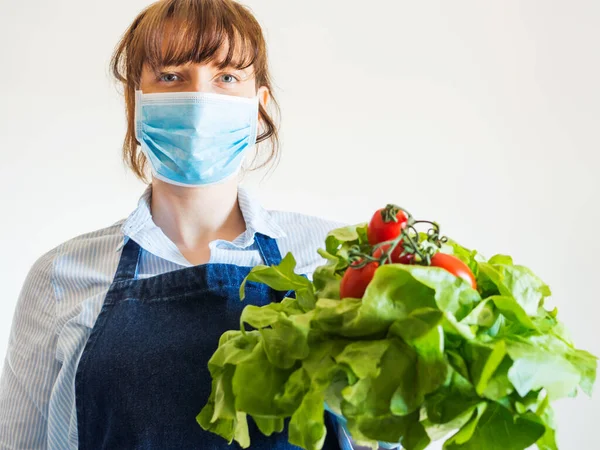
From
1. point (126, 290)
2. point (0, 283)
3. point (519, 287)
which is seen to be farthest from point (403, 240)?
point (0, 283)

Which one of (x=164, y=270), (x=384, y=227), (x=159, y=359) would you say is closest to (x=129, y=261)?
(x=164, y=270)

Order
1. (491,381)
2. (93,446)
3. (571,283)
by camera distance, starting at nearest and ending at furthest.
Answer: (491,381)
(93,446)
(571,283)

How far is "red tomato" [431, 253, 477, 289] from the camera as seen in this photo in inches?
25.8

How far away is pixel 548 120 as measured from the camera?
1.79m

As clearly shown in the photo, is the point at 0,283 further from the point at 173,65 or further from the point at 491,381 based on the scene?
the point at 491,381

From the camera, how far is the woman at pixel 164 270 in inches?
40.3

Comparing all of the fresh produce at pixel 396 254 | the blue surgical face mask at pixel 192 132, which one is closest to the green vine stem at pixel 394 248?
the fresh produce at pixel 396 254

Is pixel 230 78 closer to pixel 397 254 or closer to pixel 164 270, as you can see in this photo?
pixel 164 270

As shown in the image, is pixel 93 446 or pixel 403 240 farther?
pixel 93 446

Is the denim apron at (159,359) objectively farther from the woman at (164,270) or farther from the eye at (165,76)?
the eye at (165,76)

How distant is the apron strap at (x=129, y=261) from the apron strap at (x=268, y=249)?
181mm

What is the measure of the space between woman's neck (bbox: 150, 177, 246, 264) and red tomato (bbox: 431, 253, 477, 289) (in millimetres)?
560

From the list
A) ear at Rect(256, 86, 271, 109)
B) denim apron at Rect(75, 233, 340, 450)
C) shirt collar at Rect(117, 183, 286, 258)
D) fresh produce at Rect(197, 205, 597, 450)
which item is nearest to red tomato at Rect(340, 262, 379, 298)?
fresh produce at Rect(197, 205, 597, 450)

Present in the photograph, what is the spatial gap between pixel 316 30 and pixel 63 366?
3.45 feet
